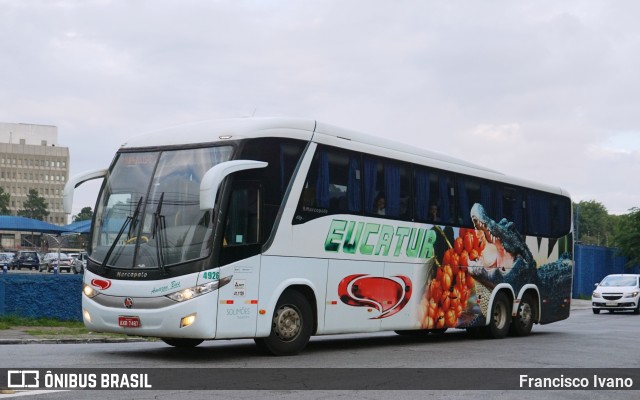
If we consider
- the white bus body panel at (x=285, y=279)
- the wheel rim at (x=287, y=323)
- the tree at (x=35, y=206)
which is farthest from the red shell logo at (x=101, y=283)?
the tree at (x=35, y=206)

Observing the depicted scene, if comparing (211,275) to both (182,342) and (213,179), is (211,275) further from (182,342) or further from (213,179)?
(182,342)

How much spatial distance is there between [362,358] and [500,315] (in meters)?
7.08

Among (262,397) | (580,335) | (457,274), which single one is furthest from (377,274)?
(580,335)

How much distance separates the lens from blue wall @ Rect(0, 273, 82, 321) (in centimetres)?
2016

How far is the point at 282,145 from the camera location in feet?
44.5

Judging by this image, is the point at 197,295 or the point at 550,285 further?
the point at 550,285

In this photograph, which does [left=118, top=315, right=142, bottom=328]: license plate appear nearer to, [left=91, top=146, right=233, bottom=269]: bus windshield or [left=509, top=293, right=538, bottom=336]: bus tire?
[left=91, top=146, right=233, bottom=269]: bus windshield

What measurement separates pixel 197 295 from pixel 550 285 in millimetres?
12365

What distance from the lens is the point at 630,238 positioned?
5775 cm

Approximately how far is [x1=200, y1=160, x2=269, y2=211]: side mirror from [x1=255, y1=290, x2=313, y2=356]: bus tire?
7.40ft

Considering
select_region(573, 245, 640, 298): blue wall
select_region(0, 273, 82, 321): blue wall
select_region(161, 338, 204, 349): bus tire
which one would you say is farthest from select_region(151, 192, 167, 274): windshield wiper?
select_region(573, 245, 640, 298): blue wall

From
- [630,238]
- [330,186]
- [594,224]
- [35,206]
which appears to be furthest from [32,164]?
[330,186]

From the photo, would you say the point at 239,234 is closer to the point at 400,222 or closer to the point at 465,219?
the point at 400,222

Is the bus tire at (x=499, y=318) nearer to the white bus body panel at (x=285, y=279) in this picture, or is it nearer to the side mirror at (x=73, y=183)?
the white bus body panel at (x=285, y=279)
